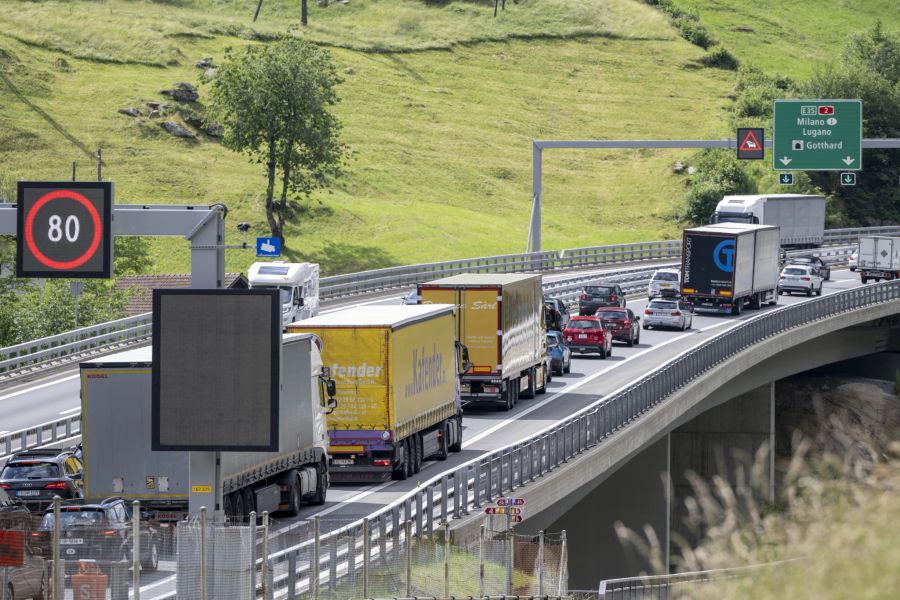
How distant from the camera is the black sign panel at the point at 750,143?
69812mm

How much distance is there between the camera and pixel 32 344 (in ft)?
167

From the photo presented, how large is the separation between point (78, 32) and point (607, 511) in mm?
95006

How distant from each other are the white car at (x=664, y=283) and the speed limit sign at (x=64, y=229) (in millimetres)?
51299

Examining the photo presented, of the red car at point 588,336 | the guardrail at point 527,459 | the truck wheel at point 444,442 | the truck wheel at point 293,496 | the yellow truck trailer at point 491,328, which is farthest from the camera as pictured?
the red car at point 588,336

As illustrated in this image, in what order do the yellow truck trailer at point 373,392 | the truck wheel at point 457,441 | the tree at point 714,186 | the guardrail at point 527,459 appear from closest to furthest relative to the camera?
the guardrail at point 527,459 < the yellow truck trailer at point 373,392 < the truck wheel at point 457,441 < the tree at point 714,186

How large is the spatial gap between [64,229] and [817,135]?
5705 centimetres

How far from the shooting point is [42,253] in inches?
821

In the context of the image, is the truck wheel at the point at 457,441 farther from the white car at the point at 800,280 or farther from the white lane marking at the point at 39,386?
the white car at the point at 800,280

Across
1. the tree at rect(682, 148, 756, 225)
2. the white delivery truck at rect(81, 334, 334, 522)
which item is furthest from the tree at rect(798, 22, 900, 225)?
the white delivery truck at rect(81, 334, 334, 522)

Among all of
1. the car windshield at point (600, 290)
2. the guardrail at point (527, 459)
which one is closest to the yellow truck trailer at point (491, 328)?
the guardrail at point (527, 459)

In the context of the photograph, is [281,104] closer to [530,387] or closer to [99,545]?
[530,387]

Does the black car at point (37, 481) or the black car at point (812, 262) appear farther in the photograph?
the black car at point (812, 262)

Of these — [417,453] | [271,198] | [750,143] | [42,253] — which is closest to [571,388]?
[417,453]

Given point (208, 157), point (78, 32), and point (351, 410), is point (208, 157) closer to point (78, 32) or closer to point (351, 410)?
point (78, 32)
